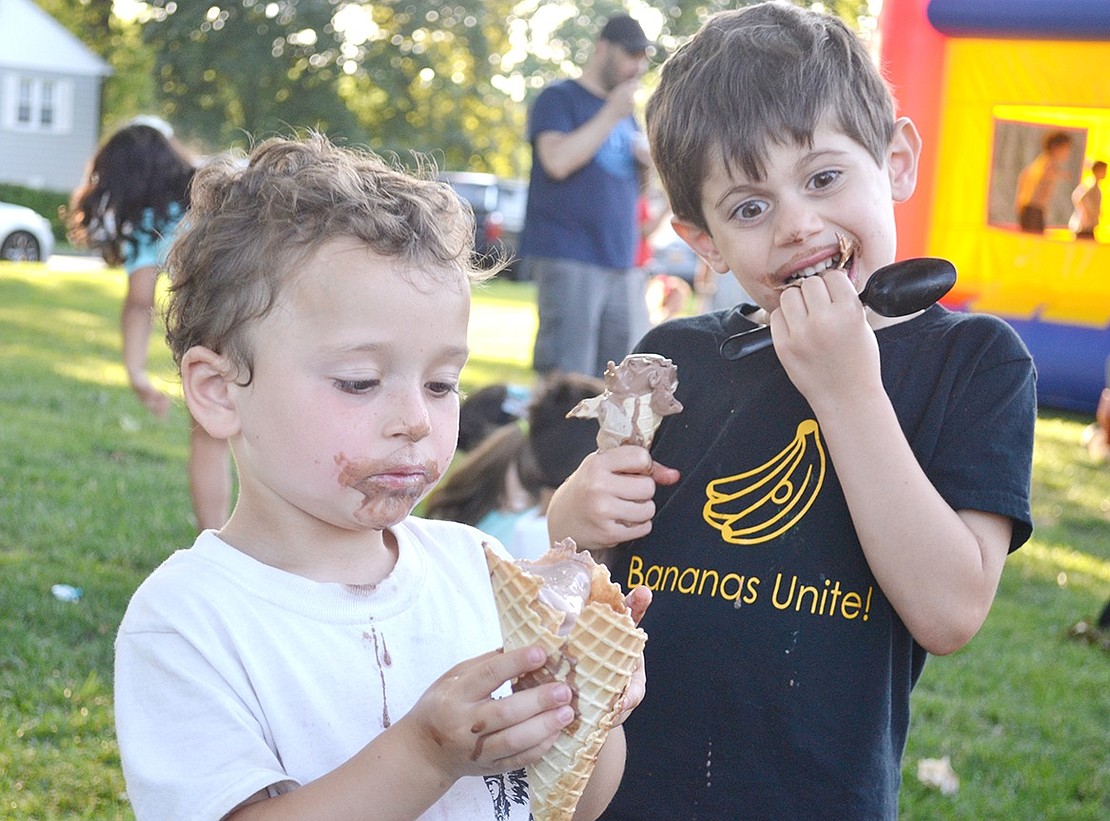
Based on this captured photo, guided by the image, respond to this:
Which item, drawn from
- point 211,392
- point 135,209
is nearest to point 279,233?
point 211,392

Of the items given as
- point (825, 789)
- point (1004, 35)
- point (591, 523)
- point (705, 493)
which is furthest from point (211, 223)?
point (1004, 35)

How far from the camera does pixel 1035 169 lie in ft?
29.3

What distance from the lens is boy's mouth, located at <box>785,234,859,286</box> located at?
1975 millimetres

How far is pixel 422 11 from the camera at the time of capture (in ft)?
129

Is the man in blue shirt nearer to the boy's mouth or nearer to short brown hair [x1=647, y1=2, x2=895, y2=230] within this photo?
short brown hair [x1=647, y1=2, x2=895, y2=230]

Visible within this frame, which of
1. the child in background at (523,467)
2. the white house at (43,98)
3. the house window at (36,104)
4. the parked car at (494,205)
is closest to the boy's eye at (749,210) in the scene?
the child in background at (523,467)

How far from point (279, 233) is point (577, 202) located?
5.09 metres

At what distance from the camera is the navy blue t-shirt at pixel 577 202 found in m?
6.60

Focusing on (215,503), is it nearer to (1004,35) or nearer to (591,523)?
(591,523)

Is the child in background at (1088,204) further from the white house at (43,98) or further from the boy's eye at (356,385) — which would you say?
the white house at (43,98)

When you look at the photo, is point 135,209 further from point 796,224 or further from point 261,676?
point 261,676

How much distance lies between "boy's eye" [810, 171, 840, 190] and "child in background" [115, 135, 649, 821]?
562 mm

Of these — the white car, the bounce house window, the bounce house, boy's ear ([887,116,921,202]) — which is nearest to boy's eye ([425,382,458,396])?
boy's ear ([887,116,921,202])

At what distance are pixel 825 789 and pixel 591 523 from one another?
1.73 ft
